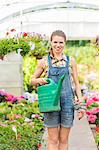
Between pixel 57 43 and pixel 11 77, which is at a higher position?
pixel 57 43

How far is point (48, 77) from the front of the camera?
4.00 metres

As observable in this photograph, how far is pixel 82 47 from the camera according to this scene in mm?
17641

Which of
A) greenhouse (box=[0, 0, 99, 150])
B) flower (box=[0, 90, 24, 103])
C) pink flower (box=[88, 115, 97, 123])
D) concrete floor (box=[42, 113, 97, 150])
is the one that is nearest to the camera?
greenhouse (box=[0, 0, 99, 150])

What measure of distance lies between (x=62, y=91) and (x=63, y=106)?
0.11 metres

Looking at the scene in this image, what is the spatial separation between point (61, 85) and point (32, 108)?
430cm

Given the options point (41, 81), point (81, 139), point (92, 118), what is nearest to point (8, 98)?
point (92, 118)

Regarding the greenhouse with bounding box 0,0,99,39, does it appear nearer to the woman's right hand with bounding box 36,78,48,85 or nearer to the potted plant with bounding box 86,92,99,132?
the potted plant with bounding box 86,92,99,132

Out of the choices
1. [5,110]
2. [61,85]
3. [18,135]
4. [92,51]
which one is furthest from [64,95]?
[92,51]

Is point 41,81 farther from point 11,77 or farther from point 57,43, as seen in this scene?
point 11,77

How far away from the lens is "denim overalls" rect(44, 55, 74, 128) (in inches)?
155

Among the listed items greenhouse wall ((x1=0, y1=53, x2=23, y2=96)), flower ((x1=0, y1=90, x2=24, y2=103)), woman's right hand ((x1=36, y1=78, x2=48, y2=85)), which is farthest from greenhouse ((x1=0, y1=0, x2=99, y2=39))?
woman's right hand ((x1=36, y1=78, x2=48, y2=85))

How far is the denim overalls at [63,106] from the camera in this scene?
3.95 metres

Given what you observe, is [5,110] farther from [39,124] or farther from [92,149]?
[92,149]

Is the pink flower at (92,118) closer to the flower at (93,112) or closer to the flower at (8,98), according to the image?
the flower at (93,112)
